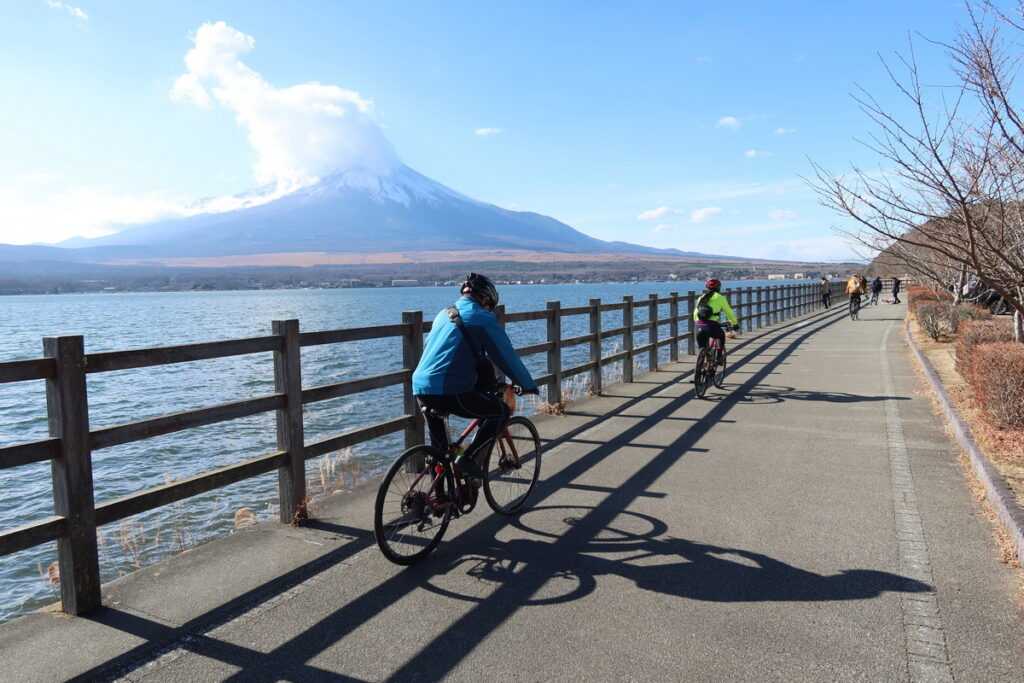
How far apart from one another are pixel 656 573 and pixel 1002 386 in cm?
491

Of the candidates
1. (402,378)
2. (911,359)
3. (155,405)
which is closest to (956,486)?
(402,378)

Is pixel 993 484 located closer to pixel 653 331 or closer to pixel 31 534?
pixel 31 534

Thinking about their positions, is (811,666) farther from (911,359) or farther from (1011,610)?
(911,359)

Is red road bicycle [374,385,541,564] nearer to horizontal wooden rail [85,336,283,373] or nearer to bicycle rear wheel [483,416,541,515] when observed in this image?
bicycle rear wheel [483,416,541,515]

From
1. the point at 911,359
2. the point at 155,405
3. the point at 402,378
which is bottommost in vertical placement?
the point at 155,405

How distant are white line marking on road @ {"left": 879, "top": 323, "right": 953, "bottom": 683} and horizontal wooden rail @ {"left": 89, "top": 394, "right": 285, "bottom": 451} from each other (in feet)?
12.7

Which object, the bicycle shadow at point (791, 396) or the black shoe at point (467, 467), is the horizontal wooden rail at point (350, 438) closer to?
the black shoe at point (467, 467)

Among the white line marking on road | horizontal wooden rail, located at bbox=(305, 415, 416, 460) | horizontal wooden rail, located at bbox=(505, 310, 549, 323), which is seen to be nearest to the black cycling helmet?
horizontal wooden rail, located at bbox=(305, 415, 416, 460)

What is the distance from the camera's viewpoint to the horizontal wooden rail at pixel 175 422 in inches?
171

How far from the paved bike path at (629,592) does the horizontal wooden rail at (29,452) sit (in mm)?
854

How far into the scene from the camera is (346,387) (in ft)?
20.2

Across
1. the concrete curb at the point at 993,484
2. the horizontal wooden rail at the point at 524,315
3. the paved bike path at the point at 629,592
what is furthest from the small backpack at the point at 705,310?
the paved bike path at the point at 629,592

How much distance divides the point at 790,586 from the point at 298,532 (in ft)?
10.5

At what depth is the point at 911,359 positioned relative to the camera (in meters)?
16.2
